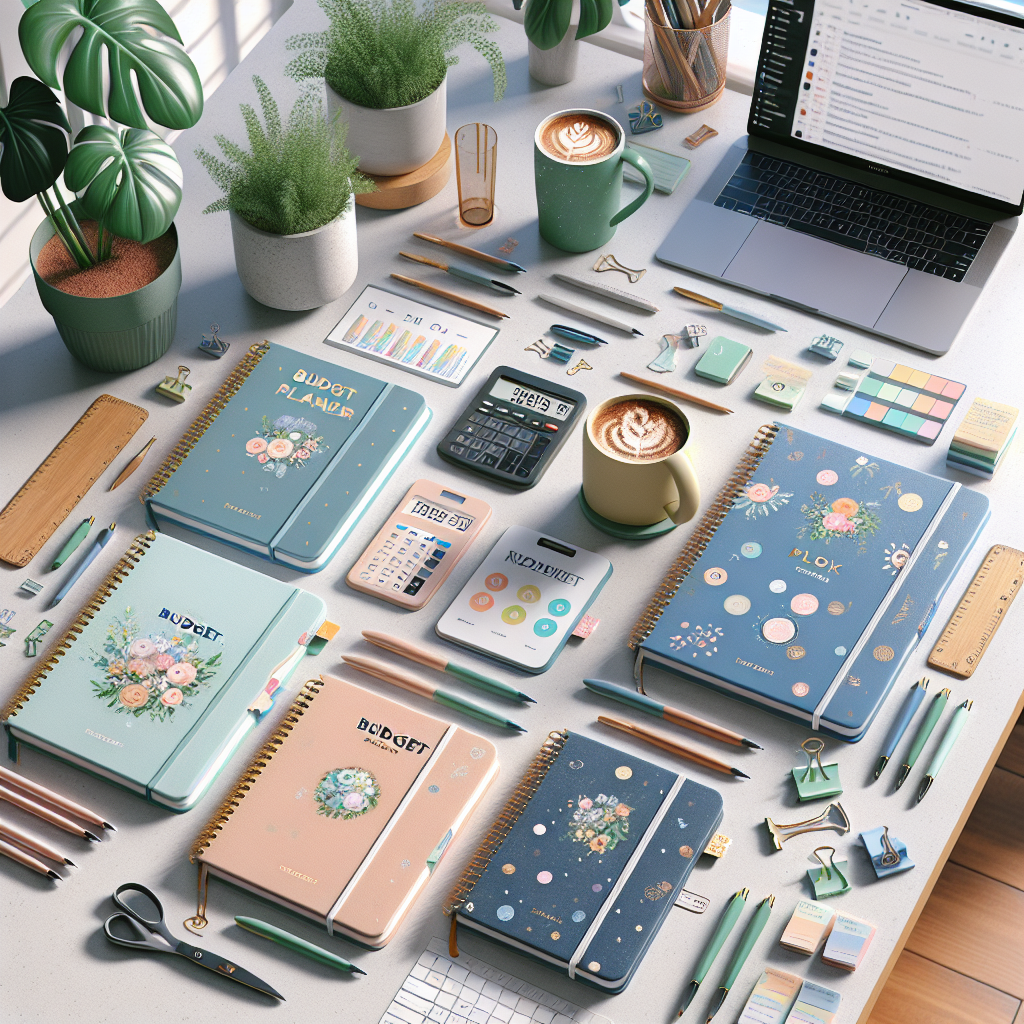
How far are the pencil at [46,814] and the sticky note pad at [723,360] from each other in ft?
2.95

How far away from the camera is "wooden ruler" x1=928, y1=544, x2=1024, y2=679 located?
5.18ft

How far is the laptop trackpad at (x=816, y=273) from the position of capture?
190 cm

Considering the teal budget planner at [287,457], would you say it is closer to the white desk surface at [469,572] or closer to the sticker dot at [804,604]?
the white desk surface at [469,572]

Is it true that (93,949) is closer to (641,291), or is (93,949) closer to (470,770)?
(470,770)

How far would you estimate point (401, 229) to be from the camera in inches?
79.0

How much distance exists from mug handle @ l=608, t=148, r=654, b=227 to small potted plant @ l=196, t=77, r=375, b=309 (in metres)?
0.33

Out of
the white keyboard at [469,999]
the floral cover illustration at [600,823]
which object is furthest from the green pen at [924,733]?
the white keyboard at [469,999]

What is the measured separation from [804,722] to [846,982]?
0.90ft

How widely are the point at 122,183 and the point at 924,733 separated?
41.1 inches

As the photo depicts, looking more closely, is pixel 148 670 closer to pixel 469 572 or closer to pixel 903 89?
pixel 469 572

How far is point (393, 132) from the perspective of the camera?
1.94 metres

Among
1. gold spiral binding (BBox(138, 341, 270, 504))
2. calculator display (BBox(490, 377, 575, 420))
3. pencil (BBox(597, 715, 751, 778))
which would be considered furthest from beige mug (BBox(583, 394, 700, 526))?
gold spiral binding (BBox(138, 341, 270, 504))

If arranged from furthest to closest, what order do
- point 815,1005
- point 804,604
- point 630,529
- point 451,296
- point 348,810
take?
point 451,296, point 630,529, point 804,604, point 348,810, point 815,1005

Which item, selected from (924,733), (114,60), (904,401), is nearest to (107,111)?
(114,60)
